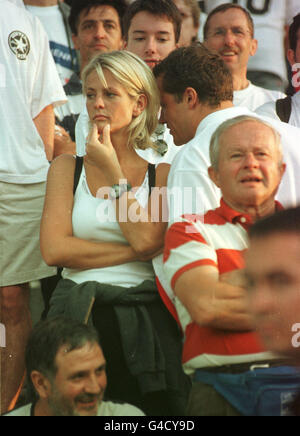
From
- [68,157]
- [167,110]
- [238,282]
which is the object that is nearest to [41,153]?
[68,157]

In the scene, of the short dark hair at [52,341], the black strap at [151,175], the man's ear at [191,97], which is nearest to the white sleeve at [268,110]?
the man's ear at [191,97]

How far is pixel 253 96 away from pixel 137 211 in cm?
90

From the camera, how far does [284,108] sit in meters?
2.78

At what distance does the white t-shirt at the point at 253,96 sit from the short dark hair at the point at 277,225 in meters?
0.85

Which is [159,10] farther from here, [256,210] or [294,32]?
[256,210]

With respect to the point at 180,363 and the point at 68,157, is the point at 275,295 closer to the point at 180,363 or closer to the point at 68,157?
the point at 180,363

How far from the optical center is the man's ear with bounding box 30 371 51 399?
7.09 feet

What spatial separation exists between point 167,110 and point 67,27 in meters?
0.76

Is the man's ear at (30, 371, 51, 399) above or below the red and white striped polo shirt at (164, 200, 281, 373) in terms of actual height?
below

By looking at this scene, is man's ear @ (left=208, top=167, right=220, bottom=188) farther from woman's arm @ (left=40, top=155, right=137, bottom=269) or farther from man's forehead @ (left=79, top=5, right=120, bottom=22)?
man's forehead @ (left=79, top=5, right=120, bottom=22)

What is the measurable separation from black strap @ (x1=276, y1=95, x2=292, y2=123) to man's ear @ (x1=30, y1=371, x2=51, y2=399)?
4.27 ft

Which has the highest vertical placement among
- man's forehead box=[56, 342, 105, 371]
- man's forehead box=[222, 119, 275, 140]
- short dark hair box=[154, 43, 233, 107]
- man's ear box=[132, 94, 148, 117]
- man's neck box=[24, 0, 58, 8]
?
man's neck box=[24, 0, 58, 8]

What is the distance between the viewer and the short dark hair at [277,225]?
6.81 feet

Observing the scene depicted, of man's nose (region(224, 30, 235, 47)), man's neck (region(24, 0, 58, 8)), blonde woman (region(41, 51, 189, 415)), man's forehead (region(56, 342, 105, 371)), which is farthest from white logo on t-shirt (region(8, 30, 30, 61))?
man's forehead (region(56, 342, 105, 371))
